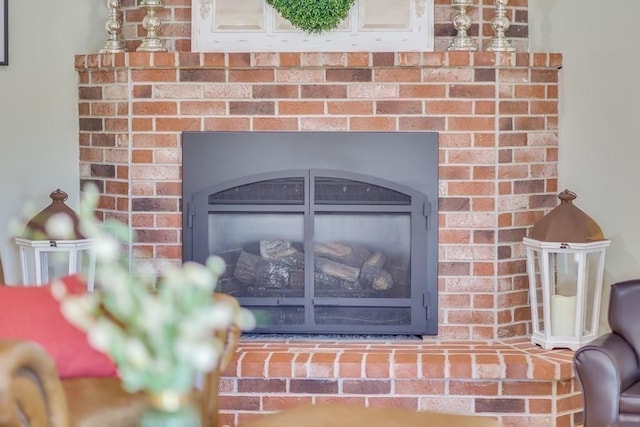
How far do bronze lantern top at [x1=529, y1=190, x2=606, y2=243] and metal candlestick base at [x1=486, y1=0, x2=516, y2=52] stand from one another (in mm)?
678

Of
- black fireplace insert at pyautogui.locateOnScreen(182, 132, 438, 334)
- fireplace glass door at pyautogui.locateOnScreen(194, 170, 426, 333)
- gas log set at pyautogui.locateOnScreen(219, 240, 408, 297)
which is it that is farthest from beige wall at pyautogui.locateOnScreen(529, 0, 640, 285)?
gas log set at pyautogui.locateOnScreen(219, 240, 408, 297)

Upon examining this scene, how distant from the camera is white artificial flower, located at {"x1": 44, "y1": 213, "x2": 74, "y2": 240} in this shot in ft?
13.8

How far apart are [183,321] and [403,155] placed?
110 inches

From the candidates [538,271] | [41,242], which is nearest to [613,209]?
[538,271]

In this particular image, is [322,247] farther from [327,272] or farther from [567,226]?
[567,226]

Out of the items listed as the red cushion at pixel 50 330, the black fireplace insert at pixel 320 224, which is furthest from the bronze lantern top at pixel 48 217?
the red cushion at pixel 50 330

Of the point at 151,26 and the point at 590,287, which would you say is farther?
the point at 590,287

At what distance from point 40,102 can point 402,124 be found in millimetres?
1695

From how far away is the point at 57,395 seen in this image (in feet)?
8.02

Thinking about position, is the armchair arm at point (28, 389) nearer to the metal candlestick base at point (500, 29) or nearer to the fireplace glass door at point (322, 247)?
the fireplace glass door at point (322, 247)

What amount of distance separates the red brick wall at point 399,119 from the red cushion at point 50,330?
1.39 m

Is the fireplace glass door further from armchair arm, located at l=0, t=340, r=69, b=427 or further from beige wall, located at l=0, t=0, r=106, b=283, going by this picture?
armchair arm, located at l=0, t=340, r=69, b=427

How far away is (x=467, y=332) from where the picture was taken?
4383 mm

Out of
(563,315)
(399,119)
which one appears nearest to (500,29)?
(399,119)
